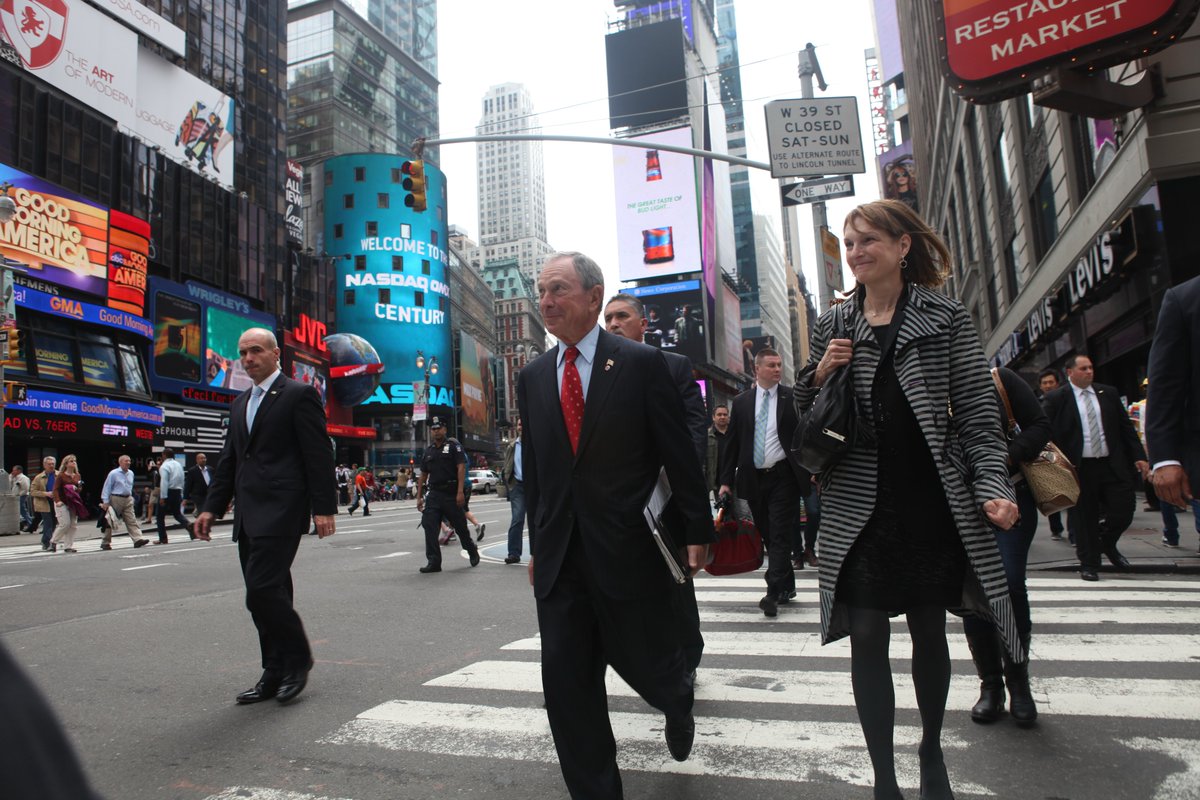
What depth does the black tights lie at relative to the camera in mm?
2674

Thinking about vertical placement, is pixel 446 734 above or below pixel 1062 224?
below

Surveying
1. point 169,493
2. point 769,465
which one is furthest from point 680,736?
point 169,493

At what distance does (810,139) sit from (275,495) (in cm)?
866

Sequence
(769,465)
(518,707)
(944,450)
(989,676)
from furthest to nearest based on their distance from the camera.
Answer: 1. (769,465)
2. (518,707)
3. (989,676)
4. (944,450)

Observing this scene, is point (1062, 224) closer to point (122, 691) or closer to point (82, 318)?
point (122, 691)

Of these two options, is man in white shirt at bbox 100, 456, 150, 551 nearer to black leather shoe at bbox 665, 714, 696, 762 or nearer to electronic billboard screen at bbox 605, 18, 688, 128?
black leather shoe at bbox 665, 714, 696, 762

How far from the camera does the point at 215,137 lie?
47.9 meters

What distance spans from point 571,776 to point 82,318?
34605mm

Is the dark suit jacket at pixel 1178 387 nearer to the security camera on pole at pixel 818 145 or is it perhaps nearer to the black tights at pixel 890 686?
the black tights at pixel 890 686

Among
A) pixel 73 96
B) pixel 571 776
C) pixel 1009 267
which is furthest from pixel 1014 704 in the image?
pixel 73 96

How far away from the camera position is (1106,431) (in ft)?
26.0

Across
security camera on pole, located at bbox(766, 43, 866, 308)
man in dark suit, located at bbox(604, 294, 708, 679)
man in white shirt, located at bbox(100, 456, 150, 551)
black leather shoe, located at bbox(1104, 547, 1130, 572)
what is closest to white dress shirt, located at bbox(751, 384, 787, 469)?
man in dark suit, located at bbox(604, 294, 708, 679)

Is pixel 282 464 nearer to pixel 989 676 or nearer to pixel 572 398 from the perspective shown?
pixel 572 398

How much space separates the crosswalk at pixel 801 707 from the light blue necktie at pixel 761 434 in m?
1.31
